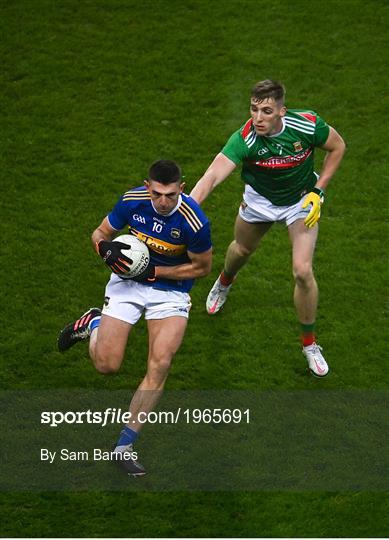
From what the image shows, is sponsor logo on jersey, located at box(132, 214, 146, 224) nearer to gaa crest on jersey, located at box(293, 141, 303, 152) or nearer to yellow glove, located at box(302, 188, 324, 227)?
yellow glove, located at box(302, 188, 324, 227)

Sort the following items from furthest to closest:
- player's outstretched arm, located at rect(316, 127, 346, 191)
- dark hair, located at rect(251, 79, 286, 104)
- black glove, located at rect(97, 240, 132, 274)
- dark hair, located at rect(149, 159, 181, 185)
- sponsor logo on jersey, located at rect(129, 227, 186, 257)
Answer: player's outstretched arm, located at rect(316, 127, 346, 191) → dark hair, located at rect(251, 79, 286, 104) → sponsor logo on jersey, located at rect(129, 227, 186, 257) → black glove, located at rect(97, 240, 132, 274) → dark hair, located at rect(149, 159, 181, 185)

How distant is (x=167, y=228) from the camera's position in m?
8.40

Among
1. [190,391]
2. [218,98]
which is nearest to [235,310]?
[190,391]

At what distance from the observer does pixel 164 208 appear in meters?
8.19

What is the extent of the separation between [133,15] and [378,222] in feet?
19.5

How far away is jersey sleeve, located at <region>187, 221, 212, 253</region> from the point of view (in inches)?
328

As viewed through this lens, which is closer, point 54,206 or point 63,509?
point 63,509

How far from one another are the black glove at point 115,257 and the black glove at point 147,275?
0.21 metres

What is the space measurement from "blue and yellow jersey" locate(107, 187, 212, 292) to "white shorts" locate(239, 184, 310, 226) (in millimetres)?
1248

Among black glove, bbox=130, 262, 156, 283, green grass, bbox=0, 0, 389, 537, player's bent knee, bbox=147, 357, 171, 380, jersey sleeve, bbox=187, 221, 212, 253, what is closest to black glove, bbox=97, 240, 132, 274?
black glove, bbox=130, 262, 156, 283

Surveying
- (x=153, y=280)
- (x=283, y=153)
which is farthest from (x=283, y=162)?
(x=153, y=280)

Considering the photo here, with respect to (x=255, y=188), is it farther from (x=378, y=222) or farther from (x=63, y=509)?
(x=63, y=509)

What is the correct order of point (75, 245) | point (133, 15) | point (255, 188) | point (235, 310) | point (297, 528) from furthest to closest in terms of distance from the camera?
point (133, 15), point (75, 245), point (235, 310), point (255, 188), point (297, 528)

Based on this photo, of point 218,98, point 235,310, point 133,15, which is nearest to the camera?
point 235,310
